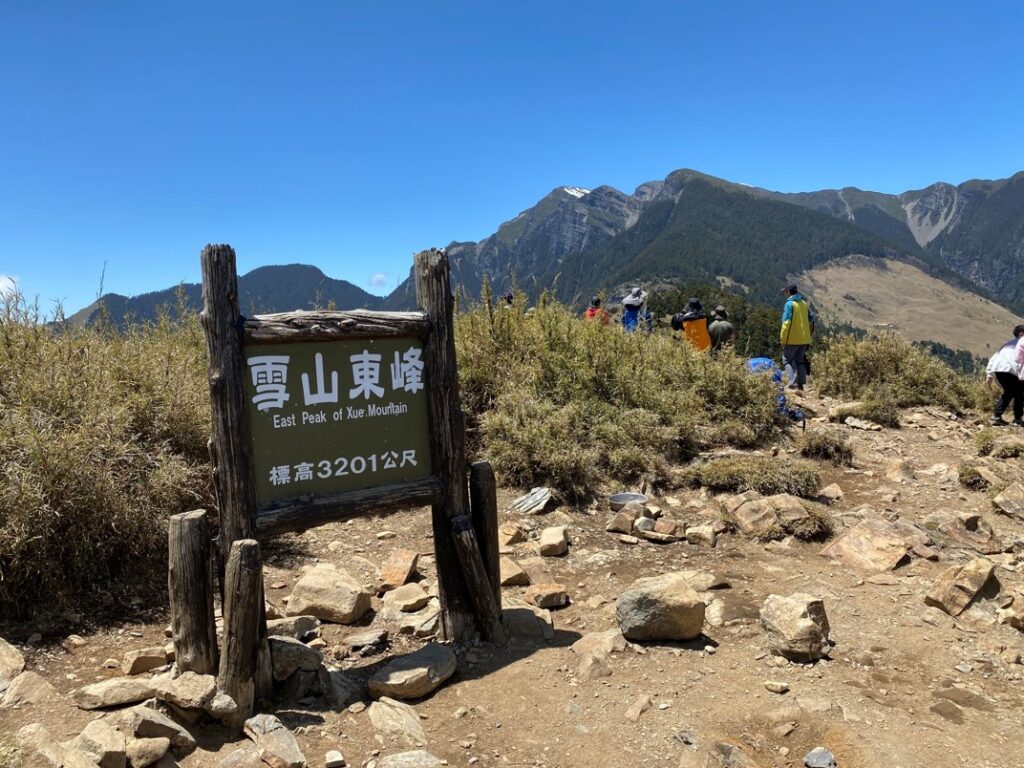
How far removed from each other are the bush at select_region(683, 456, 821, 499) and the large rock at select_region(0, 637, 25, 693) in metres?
5.22

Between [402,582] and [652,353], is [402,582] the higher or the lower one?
the lower one

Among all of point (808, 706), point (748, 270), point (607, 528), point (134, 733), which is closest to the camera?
point (134, 733)

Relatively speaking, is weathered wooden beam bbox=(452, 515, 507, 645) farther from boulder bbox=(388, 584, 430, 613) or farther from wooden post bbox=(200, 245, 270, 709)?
wooden post bbox=(200, 245, 270, 709)

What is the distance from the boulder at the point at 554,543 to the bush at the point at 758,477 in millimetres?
1829

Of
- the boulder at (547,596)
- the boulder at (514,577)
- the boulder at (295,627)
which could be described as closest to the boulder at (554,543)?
the boulder at (514,577)

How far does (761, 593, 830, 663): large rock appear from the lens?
3484mm

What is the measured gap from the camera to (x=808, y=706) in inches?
122

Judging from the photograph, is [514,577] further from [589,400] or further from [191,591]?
[589,400]

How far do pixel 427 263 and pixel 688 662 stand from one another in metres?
2.56

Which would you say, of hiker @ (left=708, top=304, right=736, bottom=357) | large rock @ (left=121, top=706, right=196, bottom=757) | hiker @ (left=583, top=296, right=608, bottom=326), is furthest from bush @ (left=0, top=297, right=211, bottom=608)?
hiker @ (left=708, top=304, right=736, bottom=357)

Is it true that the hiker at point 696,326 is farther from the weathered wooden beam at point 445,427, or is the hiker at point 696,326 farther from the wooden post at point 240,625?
the wooden post at point 240,625

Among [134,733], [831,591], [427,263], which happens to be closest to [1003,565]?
[831,591]

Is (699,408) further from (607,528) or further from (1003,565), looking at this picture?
(1003,565)

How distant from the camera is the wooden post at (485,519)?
12.7 ft
